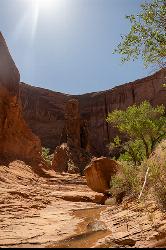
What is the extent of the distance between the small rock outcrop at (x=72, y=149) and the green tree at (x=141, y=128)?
21.9 m

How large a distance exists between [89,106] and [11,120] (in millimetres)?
77533

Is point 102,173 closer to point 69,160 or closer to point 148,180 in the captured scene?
point 148,180

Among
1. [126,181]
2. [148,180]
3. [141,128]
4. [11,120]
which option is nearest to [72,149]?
[11,120]

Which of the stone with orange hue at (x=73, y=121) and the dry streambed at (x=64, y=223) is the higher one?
the stone with orange hue at (x=73, y=121)

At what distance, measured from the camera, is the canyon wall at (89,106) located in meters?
102

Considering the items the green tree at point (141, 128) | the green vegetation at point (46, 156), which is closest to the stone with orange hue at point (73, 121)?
the green vegetation at point (46, 156)

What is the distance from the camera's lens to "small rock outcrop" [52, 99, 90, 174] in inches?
2382

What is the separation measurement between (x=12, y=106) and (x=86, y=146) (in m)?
38.1

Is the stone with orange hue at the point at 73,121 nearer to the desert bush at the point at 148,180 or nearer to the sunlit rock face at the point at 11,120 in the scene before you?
the sunlit rock face at the point at 11,120

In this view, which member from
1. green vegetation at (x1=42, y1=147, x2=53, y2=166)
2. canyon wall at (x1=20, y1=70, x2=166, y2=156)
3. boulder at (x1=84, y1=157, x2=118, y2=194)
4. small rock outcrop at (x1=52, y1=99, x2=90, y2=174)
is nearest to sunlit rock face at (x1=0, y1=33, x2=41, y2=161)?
boulder at (x1=84, y1=157, x2=118, y2=194)

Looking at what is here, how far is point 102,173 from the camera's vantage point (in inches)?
1266

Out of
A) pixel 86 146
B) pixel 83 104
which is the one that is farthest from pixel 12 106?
pixel 83 104

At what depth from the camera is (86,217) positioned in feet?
68.5

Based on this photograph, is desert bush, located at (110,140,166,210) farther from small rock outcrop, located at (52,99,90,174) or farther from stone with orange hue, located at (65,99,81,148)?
A: stone with orange hue, located at (65,99,81,148)
